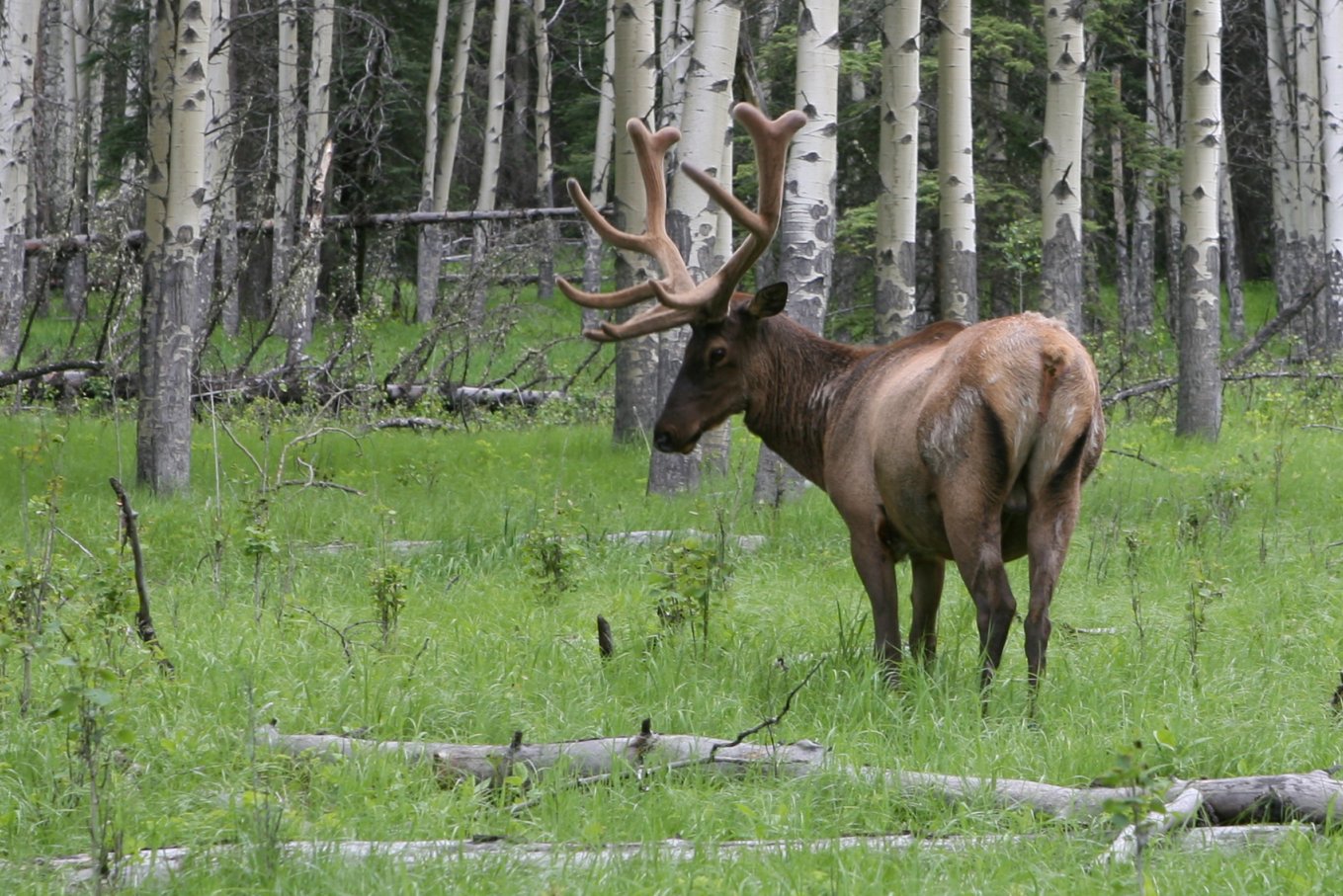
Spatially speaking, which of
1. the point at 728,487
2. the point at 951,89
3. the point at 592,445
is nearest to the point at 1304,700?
the point at 728,487

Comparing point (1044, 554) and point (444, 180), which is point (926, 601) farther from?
point (444, 180)

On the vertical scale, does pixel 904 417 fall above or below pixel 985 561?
above

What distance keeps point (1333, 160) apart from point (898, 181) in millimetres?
8426

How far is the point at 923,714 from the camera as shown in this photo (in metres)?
5.51

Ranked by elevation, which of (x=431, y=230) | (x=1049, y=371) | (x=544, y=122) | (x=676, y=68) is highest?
(x=544, y=122)

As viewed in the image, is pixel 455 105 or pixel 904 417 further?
pixel 455 105

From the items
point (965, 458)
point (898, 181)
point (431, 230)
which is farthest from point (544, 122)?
point (965, 458)

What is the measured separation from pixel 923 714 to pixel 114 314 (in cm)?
1240

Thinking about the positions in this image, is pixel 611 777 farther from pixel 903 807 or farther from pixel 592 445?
pixel 592 445

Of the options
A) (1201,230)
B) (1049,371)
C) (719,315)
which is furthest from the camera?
(1201,230)

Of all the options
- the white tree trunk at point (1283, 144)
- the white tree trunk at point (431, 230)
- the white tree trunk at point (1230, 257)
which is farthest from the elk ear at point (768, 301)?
the white tree trunk at point (1230, 257)

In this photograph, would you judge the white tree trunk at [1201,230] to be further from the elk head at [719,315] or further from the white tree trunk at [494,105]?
the white tree trunk at [494,105]

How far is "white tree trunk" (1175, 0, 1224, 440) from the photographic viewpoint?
42.1 ft

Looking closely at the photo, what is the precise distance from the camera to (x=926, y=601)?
6.49m
